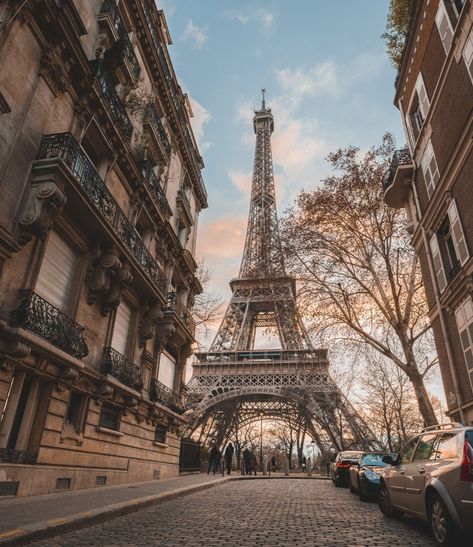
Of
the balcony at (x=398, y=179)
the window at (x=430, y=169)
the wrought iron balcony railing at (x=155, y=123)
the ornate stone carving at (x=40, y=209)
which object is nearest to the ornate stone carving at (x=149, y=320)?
the ornate stone carving at (x=40, y=209)

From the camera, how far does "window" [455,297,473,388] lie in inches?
465

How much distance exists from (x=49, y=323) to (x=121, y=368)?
4151 mm

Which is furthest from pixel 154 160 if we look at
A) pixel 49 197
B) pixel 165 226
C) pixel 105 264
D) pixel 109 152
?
pixel 49 197

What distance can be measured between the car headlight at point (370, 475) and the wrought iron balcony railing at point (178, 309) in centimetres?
899

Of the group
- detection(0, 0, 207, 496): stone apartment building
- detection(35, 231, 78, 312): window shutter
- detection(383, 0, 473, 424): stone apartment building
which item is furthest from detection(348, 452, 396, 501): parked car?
detection(35, 231, 78, 312): window shutter

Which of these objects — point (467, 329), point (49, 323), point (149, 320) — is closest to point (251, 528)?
point (49, 323)

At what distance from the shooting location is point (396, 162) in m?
17.5

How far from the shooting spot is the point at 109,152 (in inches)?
522

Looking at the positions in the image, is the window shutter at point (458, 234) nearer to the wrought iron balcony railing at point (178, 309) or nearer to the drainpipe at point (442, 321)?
the drainpipe at point (442, 321)

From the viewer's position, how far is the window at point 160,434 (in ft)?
55.4

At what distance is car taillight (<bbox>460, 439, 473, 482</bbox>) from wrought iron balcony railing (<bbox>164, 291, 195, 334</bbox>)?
13096 millimetres

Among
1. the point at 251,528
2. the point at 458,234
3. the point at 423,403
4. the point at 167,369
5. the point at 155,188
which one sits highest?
the point at 155,188

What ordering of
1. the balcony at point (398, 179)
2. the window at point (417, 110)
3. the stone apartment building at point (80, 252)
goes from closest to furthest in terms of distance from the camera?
the stone apartment building at point (80, 252) → the window at point (417, 110) → the balcony at point (398, 179)

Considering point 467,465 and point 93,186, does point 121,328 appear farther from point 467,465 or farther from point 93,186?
point 467,465
